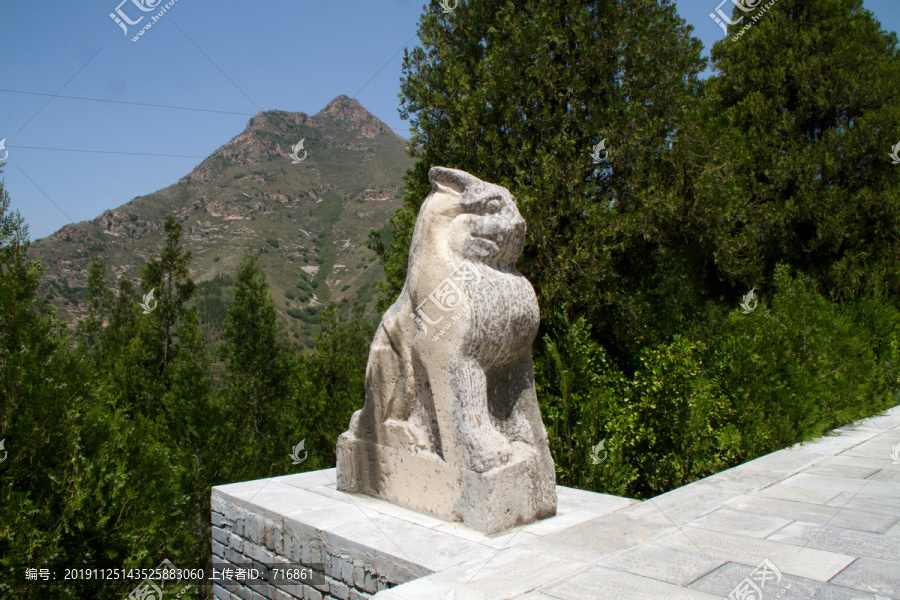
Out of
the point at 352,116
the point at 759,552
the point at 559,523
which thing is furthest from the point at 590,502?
the point at 352,116

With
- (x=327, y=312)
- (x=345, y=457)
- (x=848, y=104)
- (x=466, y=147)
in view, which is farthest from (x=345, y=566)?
(x=848, y=104)

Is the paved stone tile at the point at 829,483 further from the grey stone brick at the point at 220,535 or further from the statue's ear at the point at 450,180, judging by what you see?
the grey stone brick at the point at 220,535

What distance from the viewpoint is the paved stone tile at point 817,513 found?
403cm

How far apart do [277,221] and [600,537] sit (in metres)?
37.8

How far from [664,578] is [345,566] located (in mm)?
1971

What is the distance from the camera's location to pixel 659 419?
7.20 metres

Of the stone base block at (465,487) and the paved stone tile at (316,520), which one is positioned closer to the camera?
the stone base block at (465,487)

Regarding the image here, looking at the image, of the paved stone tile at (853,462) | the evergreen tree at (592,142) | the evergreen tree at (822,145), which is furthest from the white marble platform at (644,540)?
the evergreen tree at (822,145)

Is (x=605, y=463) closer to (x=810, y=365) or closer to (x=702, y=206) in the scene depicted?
(x=810, y=365)

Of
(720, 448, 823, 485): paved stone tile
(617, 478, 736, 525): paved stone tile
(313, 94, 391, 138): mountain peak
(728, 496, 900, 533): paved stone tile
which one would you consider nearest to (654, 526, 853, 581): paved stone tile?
(617, 478, 736, 525): paved stone tile

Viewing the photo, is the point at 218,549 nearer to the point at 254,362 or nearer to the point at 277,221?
the point at 254,362

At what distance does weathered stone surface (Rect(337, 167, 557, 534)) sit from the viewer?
405 centimetres

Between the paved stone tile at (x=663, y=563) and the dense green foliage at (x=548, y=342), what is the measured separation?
297cm

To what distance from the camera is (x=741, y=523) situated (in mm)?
4016
